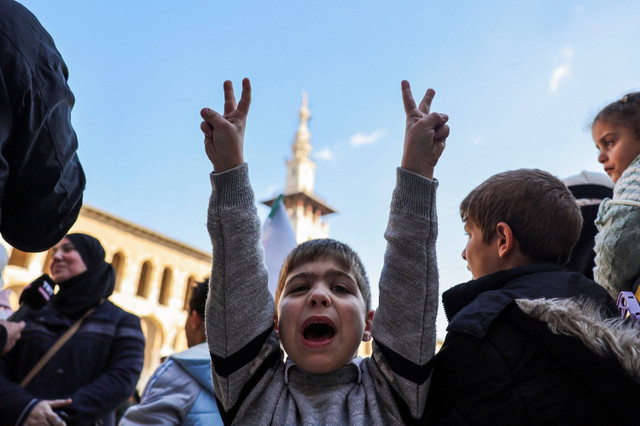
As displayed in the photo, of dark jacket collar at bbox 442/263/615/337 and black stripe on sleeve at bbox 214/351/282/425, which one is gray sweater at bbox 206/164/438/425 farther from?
dark jacket collar at bbox 442/263/615/337

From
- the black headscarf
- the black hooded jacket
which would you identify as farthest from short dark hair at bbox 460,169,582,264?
the black headscarf

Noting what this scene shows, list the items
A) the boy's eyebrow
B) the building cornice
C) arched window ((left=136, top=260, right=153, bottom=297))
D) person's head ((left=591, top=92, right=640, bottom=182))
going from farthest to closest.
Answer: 1. arched window ((left=136, top=260, right=153, bottom=297))
2. the building cornice
3. person's head ((left=591, top=92, right=640, bottom=182))
4. the boy's eyebrow

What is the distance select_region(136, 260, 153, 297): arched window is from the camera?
2333cm

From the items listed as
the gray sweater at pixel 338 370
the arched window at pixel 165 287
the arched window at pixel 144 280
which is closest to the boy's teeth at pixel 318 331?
the gray sweater at pixel 338 370

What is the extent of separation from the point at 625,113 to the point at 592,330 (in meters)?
1.47

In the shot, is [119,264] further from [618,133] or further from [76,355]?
[618,133]

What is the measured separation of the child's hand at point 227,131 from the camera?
157 centimetres

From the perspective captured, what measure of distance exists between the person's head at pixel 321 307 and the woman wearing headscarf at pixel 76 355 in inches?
66.5

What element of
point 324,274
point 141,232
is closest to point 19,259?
point 141,232

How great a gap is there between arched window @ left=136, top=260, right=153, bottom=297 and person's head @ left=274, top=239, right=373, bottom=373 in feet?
74.6

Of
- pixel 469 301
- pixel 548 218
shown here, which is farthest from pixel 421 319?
pixel 548 218

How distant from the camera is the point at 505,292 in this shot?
5.05ft

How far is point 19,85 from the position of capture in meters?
1.42

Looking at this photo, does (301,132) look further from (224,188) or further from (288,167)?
(224,188)
